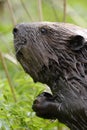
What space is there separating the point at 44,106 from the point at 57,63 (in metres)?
0.26

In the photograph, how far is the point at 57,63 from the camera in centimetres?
374

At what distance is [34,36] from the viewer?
3781 millimetres

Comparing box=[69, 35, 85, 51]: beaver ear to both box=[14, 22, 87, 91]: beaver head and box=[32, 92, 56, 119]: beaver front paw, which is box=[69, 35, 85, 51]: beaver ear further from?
box=[32, 92, 56, 119]: beaver front paw

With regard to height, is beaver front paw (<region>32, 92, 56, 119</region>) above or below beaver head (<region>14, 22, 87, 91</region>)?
below

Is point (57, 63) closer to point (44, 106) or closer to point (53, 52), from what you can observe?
point (53, 52)

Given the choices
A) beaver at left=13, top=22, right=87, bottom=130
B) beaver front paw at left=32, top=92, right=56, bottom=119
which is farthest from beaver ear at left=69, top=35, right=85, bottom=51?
beaver front paw at left=32, top=92, right=56, bottom=119

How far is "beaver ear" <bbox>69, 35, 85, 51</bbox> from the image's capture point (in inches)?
146

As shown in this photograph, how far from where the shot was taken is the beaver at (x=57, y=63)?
3.69m

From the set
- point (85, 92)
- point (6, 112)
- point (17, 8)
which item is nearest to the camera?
point (85, 92)

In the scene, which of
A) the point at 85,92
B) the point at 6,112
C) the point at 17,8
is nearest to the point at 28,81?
the point at 6,112

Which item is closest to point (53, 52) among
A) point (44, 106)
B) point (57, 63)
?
point (57, 63)

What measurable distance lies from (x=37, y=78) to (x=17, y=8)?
378 centimetres

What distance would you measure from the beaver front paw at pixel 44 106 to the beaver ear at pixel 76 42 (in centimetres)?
31

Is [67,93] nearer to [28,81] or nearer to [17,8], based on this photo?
[28,81]
